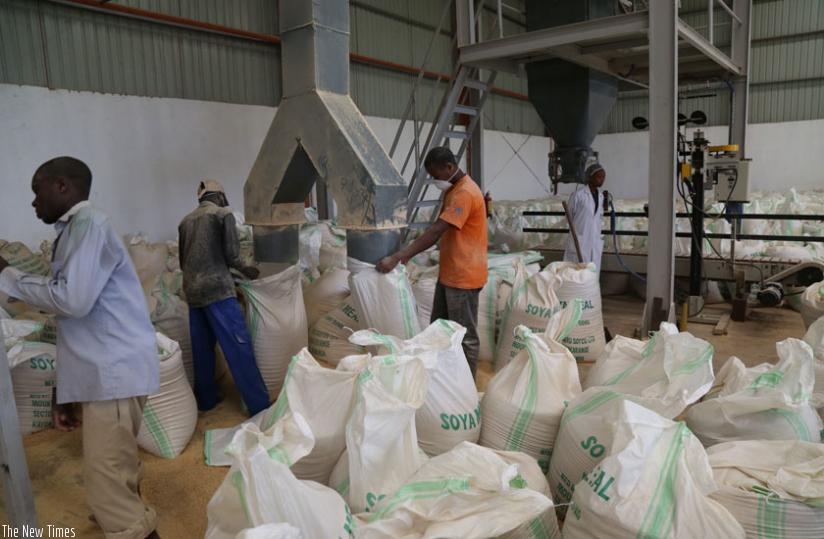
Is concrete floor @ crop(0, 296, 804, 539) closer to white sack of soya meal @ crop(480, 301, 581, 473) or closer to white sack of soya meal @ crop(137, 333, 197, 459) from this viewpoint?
white sack of soya meal @ crop(137, 333, 197, 459)

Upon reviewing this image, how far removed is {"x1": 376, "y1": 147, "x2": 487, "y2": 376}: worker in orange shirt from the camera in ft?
9.56

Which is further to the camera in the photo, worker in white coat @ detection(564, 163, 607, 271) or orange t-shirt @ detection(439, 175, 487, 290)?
worker in white coat @ detection(564, 163, 607, 271)

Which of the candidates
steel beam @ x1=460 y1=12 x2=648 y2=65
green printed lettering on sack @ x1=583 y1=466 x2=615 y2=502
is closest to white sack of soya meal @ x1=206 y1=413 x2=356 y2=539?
green printed lettering on sack @ x1=583 y1=466 x2=615 y2=502

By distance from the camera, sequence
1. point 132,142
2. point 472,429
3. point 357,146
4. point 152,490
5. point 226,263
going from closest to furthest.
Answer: point 472,429
point 152,490
point 357,146
point 226,263
point 132,142

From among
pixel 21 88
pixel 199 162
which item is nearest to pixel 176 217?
pixel 199 162

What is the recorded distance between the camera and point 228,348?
2.93 meters

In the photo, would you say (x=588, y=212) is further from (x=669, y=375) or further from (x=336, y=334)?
(x=669, y=375)

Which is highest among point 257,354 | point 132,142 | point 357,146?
point 132,142

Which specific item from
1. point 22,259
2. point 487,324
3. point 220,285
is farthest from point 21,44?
point 487,324

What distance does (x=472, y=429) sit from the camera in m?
2.03

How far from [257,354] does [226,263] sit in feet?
1.82

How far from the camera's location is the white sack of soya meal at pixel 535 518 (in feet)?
4.85

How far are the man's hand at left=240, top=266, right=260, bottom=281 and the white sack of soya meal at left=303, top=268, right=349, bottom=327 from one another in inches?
26.4

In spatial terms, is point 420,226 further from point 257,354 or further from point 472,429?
point 472,429
